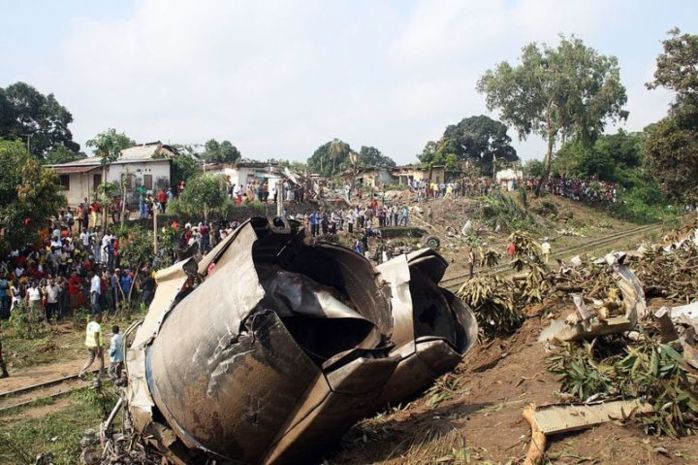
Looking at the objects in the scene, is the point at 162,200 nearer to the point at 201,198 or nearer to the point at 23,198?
the point at 201,198

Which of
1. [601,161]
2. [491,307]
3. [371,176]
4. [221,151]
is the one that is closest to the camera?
[491,307]

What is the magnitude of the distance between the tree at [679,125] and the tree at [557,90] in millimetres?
15042

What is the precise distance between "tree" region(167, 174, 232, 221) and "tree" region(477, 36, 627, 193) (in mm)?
24721

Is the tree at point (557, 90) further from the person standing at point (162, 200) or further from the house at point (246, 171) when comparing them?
the person standing at point (162, 200)

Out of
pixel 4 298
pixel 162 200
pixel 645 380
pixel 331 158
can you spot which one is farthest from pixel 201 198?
pixel 331 158

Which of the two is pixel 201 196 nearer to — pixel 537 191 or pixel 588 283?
pixel 588 283

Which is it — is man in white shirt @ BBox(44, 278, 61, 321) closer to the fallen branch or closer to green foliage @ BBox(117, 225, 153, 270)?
green foliage @ BBox(117, 225, 153, 270)

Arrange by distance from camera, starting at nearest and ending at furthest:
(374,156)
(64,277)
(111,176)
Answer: (64,277) < (111,176) < (374,156)

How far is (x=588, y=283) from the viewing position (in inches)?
417

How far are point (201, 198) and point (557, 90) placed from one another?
2728 centimetres

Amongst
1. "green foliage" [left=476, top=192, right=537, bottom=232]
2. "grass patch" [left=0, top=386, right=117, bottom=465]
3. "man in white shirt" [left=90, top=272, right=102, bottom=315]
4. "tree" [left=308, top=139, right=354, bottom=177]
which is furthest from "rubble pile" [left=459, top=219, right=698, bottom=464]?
"tree" [left=308, top=139, right=354, bottom=177]

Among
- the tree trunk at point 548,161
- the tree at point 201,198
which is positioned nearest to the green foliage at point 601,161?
the tree trunk at point 548,161

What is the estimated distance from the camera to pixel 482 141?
7031 centimetres

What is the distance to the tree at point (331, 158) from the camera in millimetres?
61616
